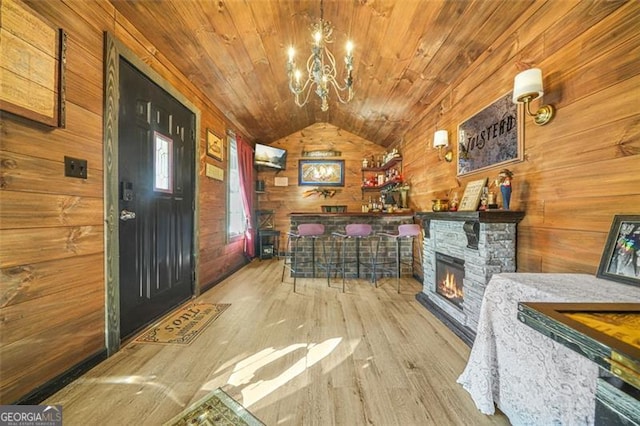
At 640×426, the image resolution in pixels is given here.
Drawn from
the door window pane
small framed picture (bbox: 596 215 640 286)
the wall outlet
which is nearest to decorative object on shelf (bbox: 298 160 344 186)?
the door window pane

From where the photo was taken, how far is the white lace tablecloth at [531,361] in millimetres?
962

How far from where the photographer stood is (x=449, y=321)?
2.31 meters

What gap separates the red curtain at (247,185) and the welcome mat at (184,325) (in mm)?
2249

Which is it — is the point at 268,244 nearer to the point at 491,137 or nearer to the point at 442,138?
the point at 442,138

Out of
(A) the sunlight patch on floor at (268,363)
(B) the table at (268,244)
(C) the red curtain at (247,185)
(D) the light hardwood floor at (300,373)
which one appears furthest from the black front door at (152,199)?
(B) the table at (268,244)

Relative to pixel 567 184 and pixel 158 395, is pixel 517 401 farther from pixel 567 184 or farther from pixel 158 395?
pixel 158 395

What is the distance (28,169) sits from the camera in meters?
1.35

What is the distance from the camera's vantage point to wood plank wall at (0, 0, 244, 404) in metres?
1.28

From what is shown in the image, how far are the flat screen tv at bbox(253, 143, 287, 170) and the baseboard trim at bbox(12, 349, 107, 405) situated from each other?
4473 millimetres

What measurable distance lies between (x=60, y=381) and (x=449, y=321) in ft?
9.41

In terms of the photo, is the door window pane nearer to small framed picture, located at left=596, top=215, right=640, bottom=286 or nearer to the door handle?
the door handle

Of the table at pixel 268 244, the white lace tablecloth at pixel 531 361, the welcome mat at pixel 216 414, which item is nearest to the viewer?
the white lace tablecloth at pixel 531 361

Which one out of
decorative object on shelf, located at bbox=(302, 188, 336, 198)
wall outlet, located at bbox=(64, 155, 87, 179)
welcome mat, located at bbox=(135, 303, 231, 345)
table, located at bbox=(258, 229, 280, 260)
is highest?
decorative object on shelf, located at bbox=(302, 188, 336, 198)

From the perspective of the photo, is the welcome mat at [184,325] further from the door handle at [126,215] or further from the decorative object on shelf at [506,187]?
the decorative object on shelf at [506,187]
